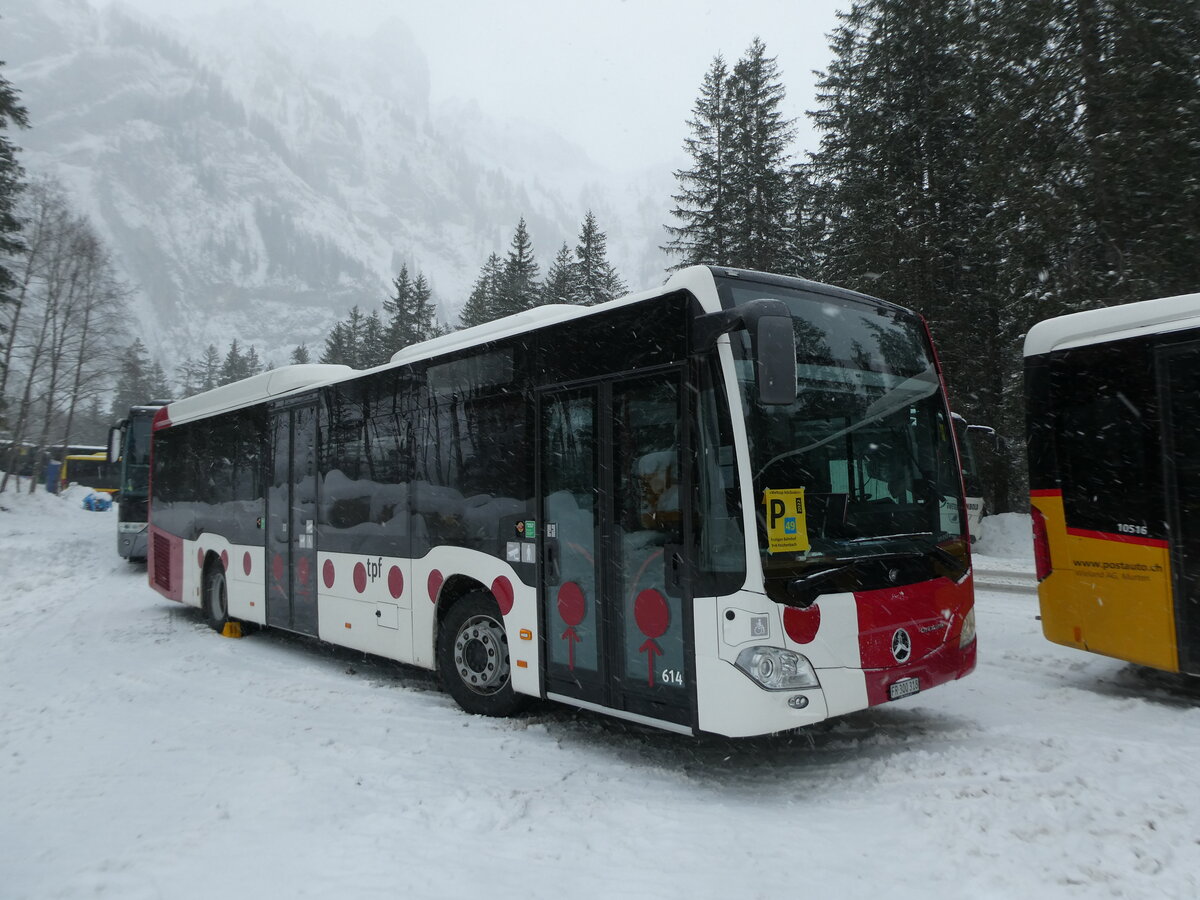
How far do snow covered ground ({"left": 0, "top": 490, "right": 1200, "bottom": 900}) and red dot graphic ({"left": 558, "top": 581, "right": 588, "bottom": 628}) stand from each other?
937 millimetres

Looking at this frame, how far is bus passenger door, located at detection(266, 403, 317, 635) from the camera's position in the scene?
945 cm

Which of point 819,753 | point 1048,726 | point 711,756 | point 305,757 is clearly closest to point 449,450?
point 305,757

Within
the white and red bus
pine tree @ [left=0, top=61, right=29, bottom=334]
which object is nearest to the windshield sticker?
the white and red bus

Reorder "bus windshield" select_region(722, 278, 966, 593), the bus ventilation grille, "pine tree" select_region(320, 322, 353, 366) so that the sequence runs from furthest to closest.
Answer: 1. "pine tree" select_region(320, 322, 353, 366)
2. the bus ventilation grille
3. "bus windshield" select_region(722, 278, 966, 593)

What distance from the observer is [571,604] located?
5.99m

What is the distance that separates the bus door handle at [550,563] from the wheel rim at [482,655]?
0.78m

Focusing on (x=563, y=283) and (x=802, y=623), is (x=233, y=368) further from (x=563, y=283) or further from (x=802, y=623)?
(x=802, y=623)

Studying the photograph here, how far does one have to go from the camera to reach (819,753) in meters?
5.74

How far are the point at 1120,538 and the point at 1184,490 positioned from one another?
2.02ft

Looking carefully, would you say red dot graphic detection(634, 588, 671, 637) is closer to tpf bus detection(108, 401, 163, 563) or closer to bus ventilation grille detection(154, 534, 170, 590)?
bus ventilation grille detection(154, 534, 170, 590)

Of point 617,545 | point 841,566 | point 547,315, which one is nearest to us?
point 841,566

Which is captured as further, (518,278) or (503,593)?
(518,278)

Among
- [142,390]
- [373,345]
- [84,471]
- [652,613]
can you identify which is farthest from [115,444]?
[142,390]

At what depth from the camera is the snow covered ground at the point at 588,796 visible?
12.7 ft
